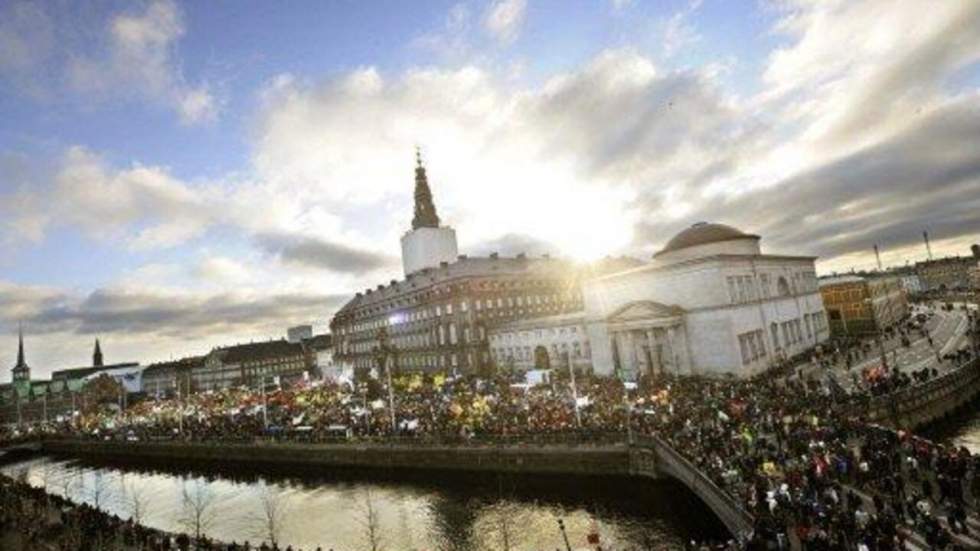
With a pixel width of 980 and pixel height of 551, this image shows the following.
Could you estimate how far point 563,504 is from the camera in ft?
135

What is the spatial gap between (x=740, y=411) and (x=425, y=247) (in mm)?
92492

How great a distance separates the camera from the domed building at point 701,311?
6750 centimetres

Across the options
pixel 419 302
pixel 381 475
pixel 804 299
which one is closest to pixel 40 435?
pixel 419 302

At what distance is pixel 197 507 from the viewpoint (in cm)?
4644

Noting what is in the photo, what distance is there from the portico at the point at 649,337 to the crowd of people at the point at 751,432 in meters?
6.65

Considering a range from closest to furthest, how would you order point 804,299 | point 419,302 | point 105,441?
point 804,299, point 105,441, point 419,302

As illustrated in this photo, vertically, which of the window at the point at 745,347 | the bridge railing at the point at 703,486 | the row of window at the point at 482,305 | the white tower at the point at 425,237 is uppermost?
the white tower at the point at 425,237

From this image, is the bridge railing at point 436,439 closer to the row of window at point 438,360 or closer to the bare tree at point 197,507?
the bare tree at point 197,507

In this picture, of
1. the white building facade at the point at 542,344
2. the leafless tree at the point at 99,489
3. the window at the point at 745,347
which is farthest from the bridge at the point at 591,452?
the white building facade at the point at 542,344

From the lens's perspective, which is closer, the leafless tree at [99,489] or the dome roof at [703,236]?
the leafless tree at [99,489]

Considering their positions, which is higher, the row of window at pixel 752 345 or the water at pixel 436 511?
the row of window at pixel 752 345

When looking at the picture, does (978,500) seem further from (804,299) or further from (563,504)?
(804,299)

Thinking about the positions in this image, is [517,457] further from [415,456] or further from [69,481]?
[69,481]

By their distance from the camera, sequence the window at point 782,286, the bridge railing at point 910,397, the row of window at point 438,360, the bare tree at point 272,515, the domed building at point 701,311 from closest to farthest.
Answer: the bare tree at point 272,515, the bridge railing at point 910,397, the domed building at point 701,311, the window at point 782,286, the row of window at point 438,360
